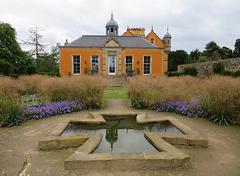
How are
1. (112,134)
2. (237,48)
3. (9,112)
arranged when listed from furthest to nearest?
(237,48) → (9,112) → (112,134)

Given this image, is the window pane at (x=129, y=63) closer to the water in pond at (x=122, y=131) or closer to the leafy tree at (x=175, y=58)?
the leafy tree at (x=175, y=58)

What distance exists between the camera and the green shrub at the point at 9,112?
757cm

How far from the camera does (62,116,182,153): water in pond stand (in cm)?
543

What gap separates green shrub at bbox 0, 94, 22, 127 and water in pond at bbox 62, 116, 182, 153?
1.89 metres

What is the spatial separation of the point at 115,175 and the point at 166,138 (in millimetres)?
1992

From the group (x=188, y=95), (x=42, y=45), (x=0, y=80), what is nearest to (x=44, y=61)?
(x=42, y=45)

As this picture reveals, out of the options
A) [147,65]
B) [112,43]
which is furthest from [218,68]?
[112,43]

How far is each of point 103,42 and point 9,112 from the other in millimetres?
20522

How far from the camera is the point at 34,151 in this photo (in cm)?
527

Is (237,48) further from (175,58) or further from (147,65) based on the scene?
(147,65)

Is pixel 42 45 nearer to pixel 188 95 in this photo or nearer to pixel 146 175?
pixel 188 95

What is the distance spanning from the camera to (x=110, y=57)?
2700 cm

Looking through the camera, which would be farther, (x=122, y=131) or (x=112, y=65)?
(x=112, y=65)

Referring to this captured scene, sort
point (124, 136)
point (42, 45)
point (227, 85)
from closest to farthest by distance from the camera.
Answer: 1. point (124, 136)
2. point (227, 85)
3. point (42, 45)
